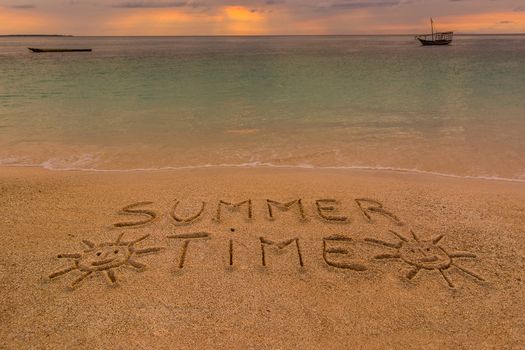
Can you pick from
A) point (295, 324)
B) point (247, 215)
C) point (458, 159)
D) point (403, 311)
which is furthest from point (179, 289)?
point (458, 159)

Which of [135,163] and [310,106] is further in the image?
[310,106]

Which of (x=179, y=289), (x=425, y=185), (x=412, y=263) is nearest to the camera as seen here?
(x=179, y=289)

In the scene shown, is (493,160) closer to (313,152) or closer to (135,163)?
(313,152)

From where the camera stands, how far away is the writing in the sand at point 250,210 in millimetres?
4729

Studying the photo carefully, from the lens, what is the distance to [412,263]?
3.79 m

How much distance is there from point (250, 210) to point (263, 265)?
1251 mm

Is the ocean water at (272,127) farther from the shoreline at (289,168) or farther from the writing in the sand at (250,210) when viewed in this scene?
the writing in the sand at (250,210)

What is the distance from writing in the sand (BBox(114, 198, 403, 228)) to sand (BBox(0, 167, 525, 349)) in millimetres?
26

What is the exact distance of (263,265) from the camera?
382cm

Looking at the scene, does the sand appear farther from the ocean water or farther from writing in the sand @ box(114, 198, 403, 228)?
the ocean water

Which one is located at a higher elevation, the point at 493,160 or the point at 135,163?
the point at 135,163

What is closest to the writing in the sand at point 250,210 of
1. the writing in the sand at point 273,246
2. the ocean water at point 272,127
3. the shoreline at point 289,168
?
the writing in the sand at point 273,246

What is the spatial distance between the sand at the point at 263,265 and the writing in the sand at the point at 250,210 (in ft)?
0.09

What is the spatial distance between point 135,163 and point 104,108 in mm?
6379
